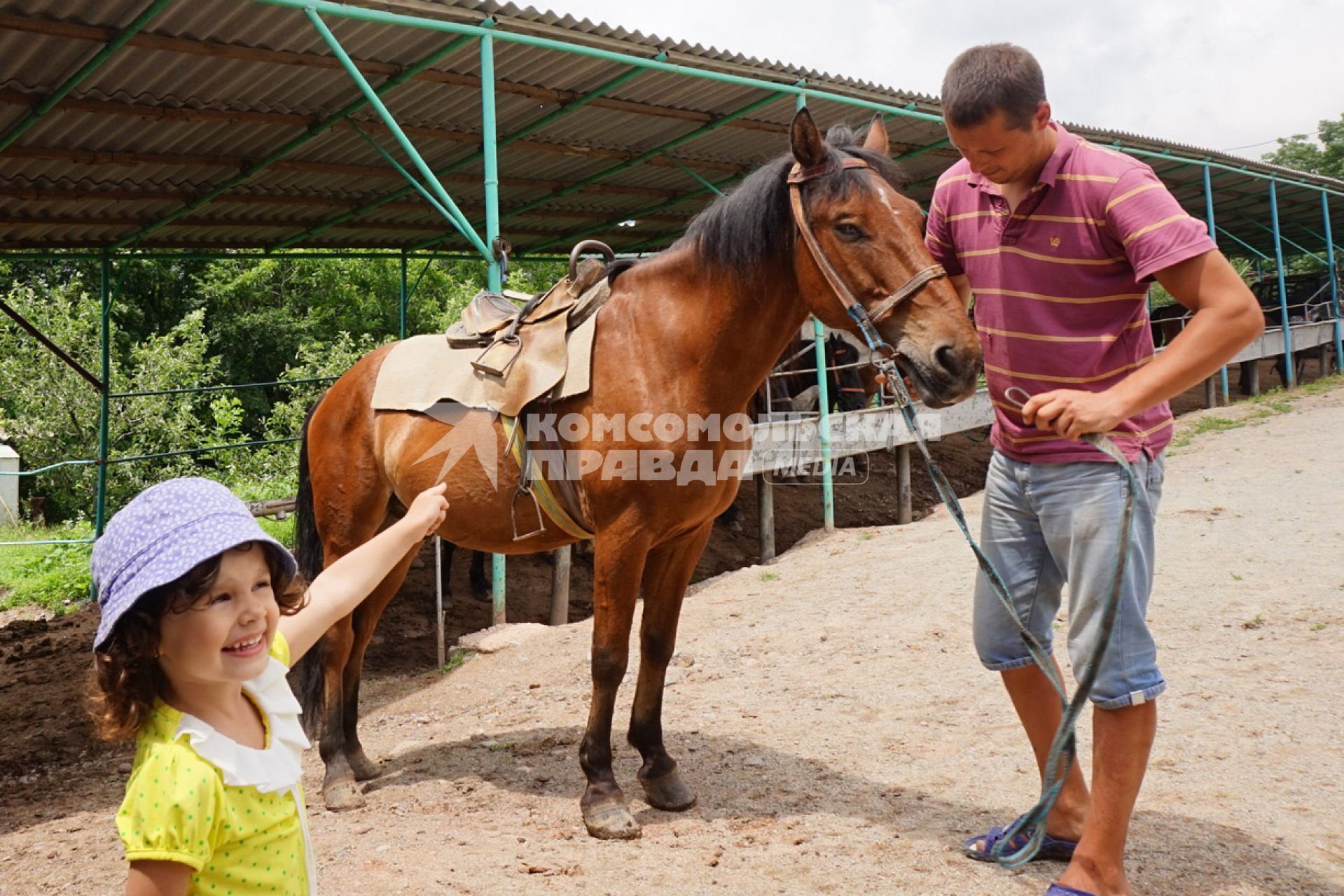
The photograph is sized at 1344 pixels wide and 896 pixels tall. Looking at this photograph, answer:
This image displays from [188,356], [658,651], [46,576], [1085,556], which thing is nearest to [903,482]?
[658,651]

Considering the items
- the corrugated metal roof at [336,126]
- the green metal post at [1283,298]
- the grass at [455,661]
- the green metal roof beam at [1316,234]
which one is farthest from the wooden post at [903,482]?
the green metal roof beam at [1316,234]

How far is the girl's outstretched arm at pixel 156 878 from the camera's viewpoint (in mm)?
1282

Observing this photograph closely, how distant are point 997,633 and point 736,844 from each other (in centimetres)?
106

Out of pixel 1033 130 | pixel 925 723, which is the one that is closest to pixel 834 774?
pixel 925 723

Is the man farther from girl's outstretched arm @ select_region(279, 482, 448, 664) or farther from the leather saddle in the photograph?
the leather saddle

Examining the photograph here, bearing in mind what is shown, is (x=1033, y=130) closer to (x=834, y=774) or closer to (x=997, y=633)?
(x=997, y=633)

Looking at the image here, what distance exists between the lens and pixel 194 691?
4.78 feet

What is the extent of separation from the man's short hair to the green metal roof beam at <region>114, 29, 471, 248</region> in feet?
15.9

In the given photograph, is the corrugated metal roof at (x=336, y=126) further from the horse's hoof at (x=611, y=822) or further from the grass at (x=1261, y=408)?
the horse's hoof at (x=611, y=822)

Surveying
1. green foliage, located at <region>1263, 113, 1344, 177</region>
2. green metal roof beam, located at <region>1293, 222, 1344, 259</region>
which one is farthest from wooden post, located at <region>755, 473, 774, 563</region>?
green foliage, located at <region>1263, 113, 1344, 177</region>

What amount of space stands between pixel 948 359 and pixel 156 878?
199cm

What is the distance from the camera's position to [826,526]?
9.05 meters

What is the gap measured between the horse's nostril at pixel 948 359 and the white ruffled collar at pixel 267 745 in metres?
1.69

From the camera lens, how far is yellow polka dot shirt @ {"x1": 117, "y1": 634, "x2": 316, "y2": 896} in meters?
1.31
